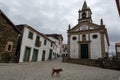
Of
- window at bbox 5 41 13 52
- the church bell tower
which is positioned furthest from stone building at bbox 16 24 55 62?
the church bell tower

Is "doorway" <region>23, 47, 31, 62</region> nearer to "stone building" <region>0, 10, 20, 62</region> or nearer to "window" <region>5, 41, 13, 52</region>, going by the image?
"stone building" <region>0, 10, 20, 62</region>

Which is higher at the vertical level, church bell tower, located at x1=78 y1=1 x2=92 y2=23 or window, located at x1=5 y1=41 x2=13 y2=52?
church bell tower, located at x1=78 y1=1 x2=92 y2=23

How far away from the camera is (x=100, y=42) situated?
841 inches

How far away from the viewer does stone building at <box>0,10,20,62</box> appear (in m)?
13.7

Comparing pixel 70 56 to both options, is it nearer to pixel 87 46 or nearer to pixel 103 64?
pixel 87 46

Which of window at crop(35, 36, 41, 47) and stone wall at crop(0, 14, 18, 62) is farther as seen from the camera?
window at crop(35, 36, 41, 47)

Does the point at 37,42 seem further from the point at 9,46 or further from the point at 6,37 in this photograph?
the point at 6,37

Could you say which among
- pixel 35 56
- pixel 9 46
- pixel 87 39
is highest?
pixel 87 39

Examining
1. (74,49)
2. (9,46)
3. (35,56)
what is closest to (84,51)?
(74,49)

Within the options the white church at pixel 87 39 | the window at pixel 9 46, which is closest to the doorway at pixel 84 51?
the white church at pixel 87 39

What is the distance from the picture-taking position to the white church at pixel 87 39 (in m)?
21.4

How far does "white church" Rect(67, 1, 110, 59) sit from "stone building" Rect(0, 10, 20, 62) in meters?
12.4

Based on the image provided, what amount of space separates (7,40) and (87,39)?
15736 millimetres

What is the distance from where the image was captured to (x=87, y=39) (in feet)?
75.9
